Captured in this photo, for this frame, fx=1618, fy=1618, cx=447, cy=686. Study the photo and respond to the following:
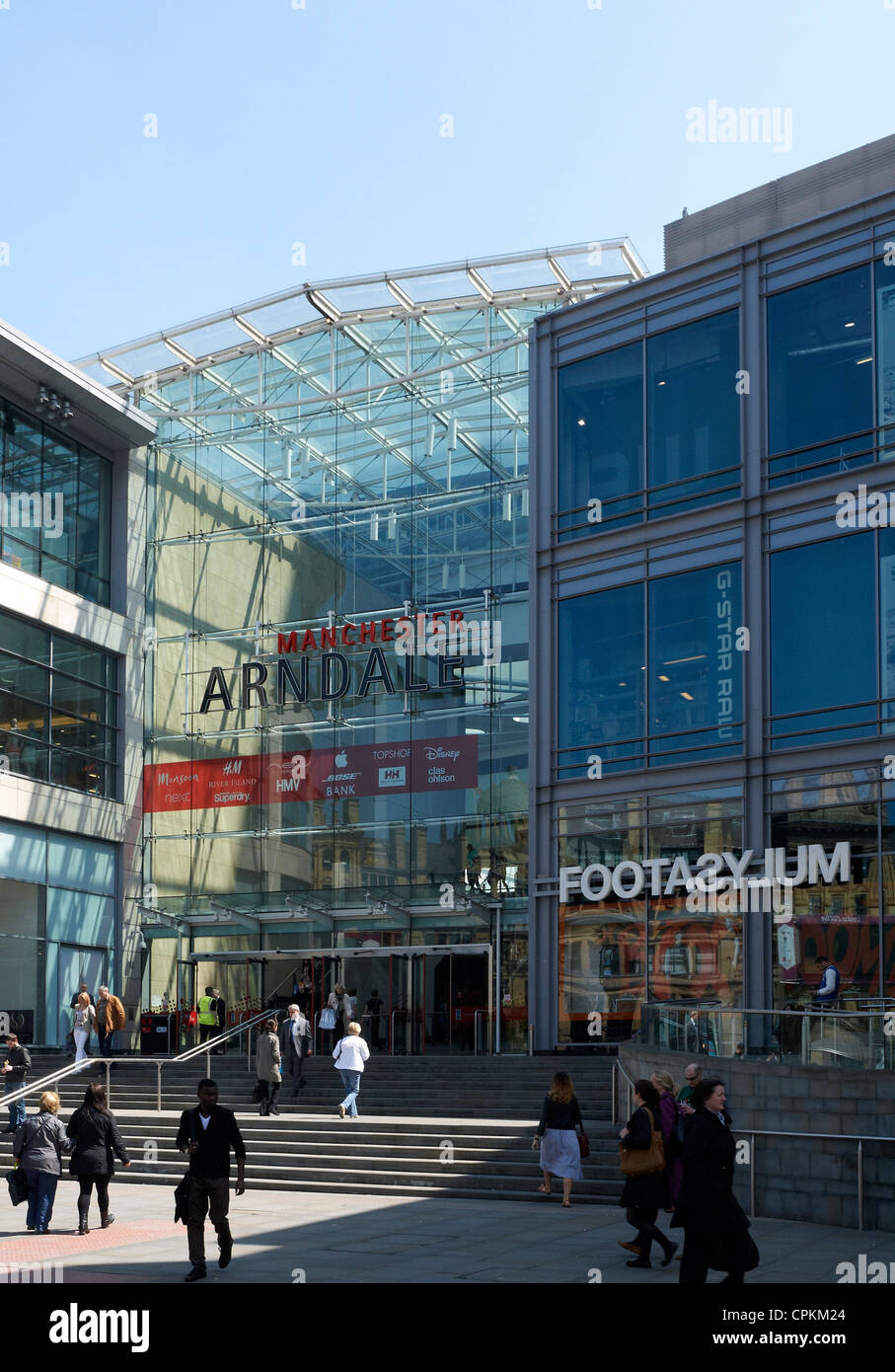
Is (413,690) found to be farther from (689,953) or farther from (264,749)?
(689,953)

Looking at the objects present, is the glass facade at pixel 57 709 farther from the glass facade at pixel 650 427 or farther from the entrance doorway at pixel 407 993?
the glass facade at pixel 650 427

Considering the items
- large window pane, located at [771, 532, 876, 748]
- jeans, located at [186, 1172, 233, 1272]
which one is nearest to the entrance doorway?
large window pane, located at [771, 532, 876, 748]

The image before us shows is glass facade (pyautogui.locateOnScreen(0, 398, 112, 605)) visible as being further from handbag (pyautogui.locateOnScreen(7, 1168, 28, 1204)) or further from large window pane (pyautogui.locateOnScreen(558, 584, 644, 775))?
handbag (pyautogui.locateOnScreen(7, 1168, 28, 1204))

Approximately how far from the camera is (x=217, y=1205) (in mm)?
12641

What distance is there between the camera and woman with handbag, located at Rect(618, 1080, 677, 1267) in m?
13.2

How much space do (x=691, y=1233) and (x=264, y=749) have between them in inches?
1052

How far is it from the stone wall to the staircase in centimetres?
213

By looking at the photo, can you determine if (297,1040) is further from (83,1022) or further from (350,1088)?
(83,1022)

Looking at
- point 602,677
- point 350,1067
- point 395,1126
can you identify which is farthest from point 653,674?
point 395,1126

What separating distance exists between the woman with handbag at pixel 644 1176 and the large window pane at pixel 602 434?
52.1ft

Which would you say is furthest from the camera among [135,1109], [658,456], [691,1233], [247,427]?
[247,427]

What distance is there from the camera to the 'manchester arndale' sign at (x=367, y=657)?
33188 millimetres
